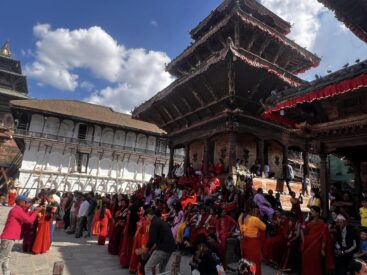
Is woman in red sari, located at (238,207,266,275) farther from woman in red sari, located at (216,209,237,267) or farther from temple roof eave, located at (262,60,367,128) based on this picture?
temple roof eave, located at (262,60,367,128)

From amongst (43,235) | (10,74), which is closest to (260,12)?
(43,235)

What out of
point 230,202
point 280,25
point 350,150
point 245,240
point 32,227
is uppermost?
point 280,25

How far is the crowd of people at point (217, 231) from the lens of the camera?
5250 millimetres

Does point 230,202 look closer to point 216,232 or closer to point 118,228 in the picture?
point 216,232

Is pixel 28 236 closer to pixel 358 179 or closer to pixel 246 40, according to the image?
pixel 358 179

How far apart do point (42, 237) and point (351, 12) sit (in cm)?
1097

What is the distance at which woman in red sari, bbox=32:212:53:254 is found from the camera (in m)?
8.30

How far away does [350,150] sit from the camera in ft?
29.9

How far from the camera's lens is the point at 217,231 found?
7.56 m

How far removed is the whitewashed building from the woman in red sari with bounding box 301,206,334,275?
2520 centimetres

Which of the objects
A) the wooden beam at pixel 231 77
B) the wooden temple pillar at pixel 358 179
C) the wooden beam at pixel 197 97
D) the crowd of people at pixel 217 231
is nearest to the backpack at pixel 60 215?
the crowd of people at pixel 217 231

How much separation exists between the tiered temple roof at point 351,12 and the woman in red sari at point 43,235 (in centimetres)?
1024

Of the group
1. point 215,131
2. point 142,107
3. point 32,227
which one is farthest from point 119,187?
point 32,227

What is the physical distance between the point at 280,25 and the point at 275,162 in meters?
8.35
